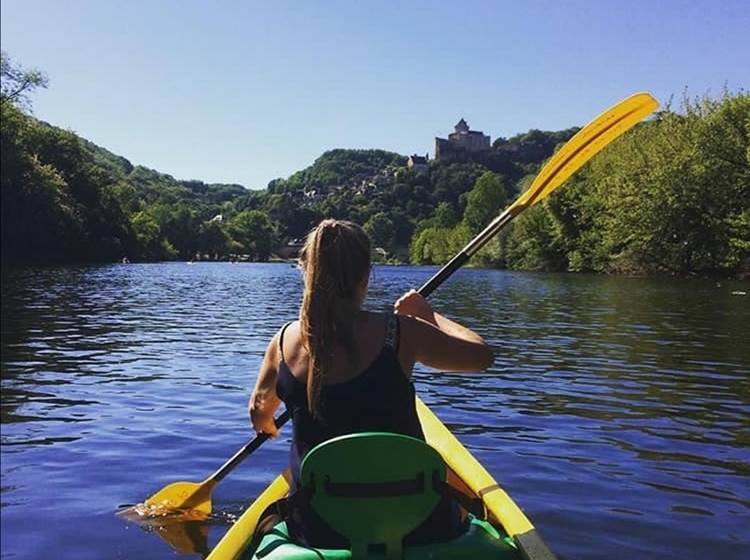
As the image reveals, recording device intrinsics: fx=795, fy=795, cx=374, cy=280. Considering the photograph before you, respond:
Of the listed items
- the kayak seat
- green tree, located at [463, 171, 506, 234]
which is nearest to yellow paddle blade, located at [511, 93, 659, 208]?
the kayak seat

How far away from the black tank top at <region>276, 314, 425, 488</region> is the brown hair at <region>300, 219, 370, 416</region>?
0.06 metres

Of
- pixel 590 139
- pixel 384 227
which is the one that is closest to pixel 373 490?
pixel 590 139

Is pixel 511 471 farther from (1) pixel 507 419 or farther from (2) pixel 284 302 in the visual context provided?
(2) pixel 284 302

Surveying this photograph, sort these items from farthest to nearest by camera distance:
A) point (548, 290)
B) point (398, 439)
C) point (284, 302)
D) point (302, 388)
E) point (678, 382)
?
1. point (548, 290)
2. point (284, 302)
3. point (678, 382)
4. point (302, 388)
5. point (398, 439)

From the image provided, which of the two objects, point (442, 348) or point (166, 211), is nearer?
point (442, 348)

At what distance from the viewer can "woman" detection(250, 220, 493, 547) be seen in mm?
2969

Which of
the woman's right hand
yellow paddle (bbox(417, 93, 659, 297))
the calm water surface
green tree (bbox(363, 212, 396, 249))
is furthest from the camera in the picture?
green tree (bbox(363, 212, 396, 249))

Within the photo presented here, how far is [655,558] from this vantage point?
477 centimetres

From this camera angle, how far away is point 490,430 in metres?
8.01

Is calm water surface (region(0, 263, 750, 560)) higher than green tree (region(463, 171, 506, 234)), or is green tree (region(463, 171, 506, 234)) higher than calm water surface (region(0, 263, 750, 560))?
green tree (region(463, 171, 506, 234))

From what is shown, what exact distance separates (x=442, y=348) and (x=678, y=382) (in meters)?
8.50

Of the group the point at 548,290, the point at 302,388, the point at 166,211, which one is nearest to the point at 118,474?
the point at 302,388

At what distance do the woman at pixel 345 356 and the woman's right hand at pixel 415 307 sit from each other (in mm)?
373

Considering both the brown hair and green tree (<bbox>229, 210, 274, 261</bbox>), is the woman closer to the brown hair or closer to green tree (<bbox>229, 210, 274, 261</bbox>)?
the brown hair
